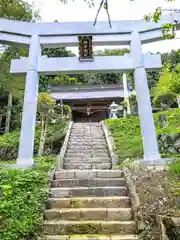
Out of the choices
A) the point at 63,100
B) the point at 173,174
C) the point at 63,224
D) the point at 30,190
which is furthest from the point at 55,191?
the point at 63,100

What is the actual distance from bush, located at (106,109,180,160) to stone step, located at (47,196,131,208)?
350 cm

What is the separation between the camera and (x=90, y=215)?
415 cm

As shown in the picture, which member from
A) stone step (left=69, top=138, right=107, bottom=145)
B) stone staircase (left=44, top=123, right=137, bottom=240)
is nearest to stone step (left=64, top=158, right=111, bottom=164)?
stone step (left=69, top=138, right=107, bottom=145)

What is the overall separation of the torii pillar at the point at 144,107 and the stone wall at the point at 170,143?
2.24 metres

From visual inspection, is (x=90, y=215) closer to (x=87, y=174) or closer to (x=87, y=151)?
(x=87, y=174)

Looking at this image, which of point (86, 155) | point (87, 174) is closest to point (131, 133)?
point (86, 155)

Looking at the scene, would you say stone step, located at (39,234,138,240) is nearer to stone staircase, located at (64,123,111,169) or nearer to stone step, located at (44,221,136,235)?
stone step, located at (44,221,136,235)

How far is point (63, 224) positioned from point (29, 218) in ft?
1.86

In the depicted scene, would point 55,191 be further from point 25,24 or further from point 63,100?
point 63,100

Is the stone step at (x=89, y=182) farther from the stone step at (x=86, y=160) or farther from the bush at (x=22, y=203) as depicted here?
the stone step at (x=86, y=160)

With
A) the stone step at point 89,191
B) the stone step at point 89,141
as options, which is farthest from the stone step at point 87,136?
the stone step at point 89,191

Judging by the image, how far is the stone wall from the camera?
860 cm

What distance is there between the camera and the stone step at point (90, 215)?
4121mm

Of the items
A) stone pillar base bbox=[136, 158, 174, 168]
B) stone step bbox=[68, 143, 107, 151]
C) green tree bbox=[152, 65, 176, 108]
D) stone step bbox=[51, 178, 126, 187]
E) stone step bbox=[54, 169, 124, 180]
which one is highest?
green tree bbox=[152, 65, 176, 108]
